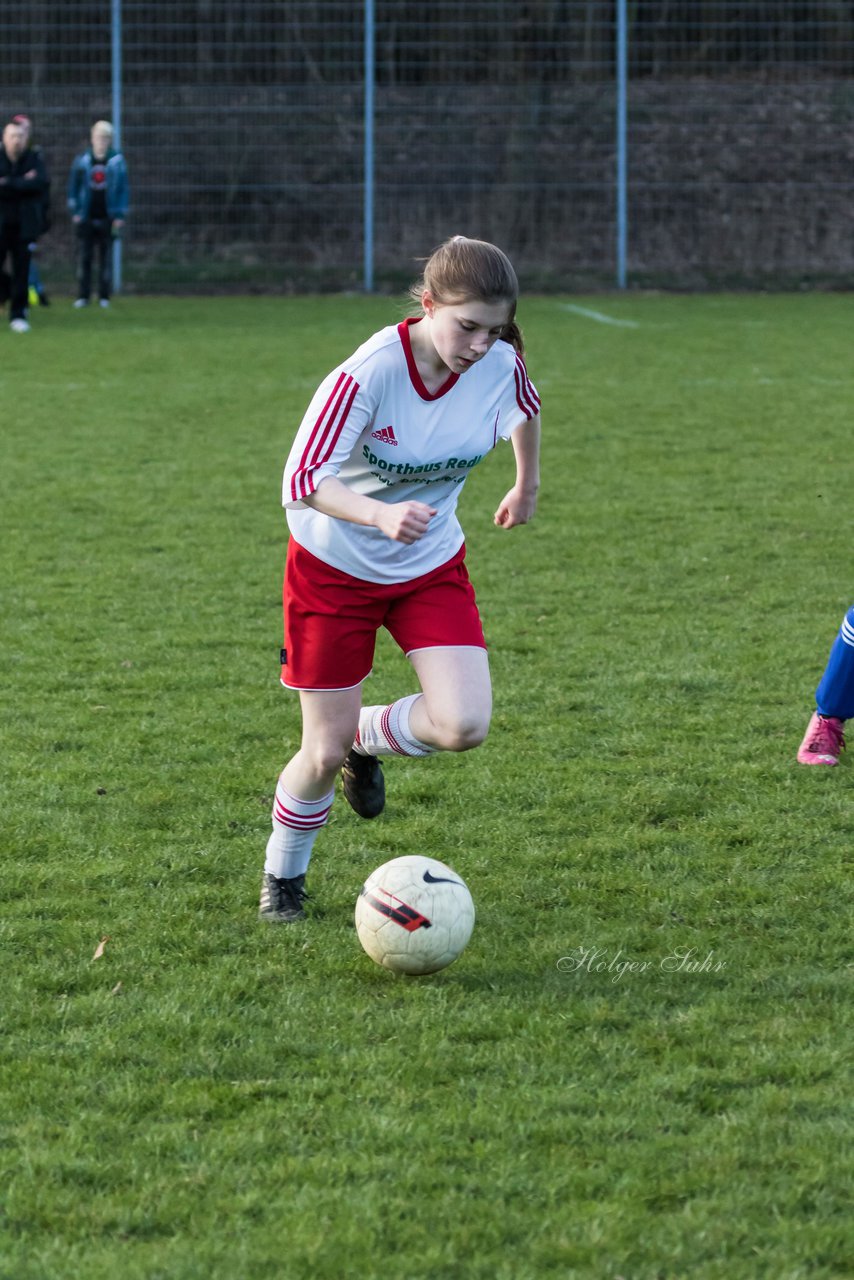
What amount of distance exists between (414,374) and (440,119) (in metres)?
20.0

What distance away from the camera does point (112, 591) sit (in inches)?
295

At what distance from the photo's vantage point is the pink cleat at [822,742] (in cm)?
529

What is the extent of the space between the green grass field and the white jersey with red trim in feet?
2.95

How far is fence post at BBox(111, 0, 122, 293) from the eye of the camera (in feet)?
74.0

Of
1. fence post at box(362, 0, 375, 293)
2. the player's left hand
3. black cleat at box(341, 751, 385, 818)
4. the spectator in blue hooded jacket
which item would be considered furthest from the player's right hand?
fence post at box(362, 0, 375, 293)

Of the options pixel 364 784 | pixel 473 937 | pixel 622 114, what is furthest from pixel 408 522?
pixel 622 114

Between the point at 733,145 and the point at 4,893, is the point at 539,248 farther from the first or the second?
the point at 4,893

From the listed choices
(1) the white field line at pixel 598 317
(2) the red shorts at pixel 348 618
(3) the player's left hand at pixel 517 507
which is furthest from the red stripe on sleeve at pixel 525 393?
(1) the white field line at pixel 598 317

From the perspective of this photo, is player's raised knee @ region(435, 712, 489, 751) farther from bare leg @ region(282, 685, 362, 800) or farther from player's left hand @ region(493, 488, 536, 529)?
player's left hand @ region(493, 488, 536, 529)

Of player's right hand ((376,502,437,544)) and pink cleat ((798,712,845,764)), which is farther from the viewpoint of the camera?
pink cleat ((798,712,845,764))

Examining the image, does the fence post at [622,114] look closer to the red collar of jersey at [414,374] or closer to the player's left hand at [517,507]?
the player's left hand at [517,507]

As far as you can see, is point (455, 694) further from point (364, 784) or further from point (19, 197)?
point (19, 197)

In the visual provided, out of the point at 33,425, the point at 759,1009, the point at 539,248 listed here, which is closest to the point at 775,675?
the point at 759,1009

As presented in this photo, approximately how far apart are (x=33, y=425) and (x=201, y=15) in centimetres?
1304
